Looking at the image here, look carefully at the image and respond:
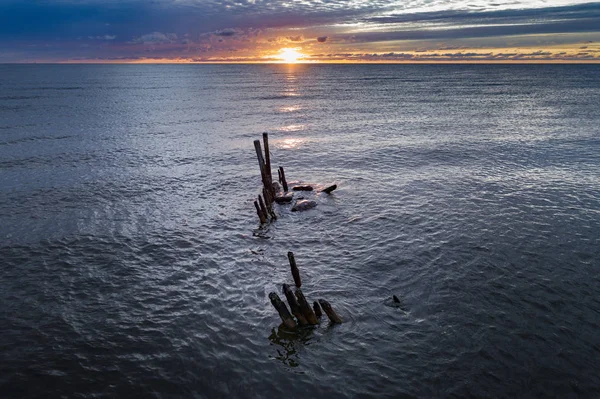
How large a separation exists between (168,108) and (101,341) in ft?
277

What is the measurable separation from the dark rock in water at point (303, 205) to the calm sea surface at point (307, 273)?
999 millimetres

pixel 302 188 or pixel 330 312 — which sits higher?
pixel 330 312

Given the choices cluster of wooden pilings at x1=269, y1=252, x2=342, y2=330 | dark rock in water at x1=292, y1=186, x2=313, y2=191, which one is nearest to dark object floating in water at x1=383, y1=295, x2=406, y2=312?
cluster of wooden pilings at x1=269, y1=252, x2=342, y2=330

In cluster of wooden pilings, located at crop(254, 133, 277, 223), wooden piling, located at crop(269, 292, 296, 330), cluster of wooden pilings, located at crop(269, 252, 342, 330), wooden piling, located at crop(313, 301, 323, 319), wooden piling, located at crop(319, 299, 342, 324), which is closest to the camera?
wooden piling, located at crop(269, 292, 296, 330)

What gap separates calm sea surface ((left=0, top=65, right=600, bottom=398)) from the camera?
46.8ft

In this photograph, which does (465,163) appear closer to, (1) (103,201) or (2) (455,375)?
(2) (455,375)

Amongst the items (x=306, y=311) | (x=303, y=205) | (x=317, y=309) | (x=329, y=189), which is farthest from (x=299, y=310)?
(x=329, y=189)

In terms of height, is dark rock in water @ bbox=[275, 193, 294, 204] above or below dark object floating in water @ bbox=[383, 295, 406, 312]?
above

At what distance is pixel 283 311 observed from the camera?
1590cm

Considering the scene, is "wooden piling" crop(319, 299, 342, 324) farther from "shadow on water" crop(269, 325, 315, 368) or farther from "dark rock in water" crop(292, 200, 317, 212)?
"dark rock in water" crop(292, 200, 317, 212)

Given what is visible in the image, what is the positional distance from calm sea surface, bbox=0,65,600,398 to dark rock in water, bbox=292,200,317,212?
3.28 feet

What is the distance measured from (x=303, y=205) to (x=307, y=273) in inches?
403

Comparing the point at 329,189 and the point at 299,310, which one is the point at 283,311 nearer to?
the point at 299,310

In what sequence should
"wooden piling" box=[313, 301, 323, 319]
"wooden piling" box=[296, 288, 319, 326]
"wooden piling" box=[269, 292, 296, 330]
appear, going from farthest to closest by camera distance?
"wooden piling" box=[313, 301, 323, 319] → "wooden piling" box=[296, 288, 319, 326] → "wooden piling" box=[269, 292, 296, 330]
